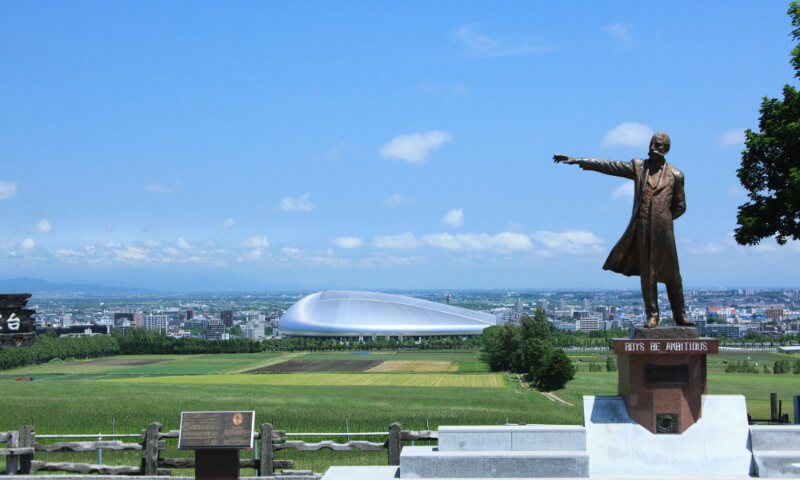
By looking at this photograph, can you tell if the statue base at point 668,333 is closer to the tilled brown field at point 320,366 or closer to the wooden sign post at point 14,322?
the wooden sign post at point 14,322

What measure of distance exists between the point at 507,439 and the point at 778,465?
4.00 m

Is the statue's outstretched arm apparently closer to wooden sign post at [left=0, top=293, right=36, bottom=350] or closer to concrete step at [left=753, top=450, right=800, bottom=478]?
concrete step at [left=753, top=450, right=800, bottom=478]

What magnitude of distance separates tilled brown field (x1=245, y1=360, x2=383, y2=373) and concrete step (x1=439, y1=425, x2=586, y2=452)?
60402mm

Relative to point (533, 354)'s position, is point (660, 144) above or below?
above

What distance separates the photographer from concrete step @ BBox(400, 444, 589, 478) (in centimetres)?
1112

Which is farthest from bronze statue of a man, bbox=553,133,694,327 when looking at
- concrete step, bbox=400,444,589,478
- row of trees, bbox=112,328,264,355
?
row of trees, bbox=112,328,264,355

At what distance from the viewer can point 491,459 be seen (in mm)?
11203

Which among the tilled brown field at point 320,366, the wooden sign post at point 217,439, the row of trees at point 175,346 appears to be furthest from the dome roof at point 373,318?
the wooden sign post at point 217,439

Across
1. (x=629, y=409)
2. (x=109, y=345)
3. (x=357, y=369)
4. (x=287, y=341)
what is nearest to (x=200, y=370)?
(x=357, y=369)

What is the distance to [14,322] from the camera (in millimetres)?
14961

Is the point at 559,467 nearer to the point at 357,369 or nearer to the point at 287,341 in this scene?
the point at 357,369

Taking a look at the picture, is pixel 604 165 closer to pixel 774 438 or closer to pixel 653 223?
pixel 653 223

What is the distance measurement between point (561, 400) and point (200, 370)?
140 ft

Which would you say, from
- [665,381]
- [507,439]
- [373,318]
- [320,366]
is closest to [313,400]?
[507,439]
